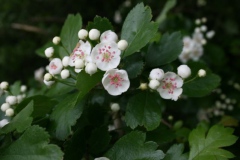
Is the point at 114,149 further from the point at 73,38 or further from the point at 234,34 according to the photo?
the point at 234,34

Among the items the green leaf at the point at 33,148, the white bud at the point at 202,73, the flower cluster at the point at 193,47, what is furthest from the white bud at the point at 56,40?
the flower cluster at the point at 193,47

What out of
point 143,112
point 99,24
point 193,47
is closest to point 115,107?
point 143,112

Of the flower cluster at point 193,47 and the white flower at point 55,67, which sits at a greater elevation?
the white flower at point 55,67

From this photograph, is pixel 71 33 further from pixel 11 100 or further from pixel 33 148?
pixel 33 148

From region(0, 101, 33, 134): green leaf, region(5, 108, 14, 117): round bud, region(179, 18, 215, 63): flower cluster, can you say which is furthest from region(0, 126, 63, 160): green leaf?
region(179, 18, 215, 63): flower cluster

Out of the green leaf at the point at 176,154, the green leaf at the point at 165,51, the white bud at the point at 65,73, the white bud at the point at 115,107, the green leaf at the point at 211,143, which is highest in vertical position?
the white bud at the point at 65,73

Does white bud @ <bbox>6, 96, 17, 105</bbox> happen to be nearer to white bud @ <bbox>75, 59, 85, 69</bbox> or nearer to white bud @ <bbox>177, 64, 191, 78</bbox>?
white bud @ <bbox>75, 59, 85, 69</bbox>

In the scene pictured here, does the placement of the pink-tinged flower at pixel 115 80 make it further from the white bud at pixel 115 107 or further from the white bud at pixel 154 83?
the white bud at pixel 115 107
